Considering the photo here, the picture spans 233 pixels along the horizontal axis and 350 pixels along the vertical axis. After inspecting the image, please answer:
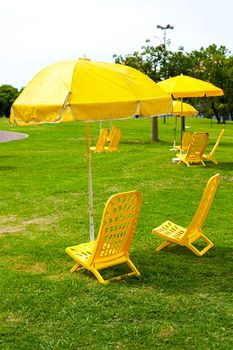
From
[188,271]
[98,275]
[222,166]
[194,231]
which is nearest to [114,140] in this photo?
[222,166]

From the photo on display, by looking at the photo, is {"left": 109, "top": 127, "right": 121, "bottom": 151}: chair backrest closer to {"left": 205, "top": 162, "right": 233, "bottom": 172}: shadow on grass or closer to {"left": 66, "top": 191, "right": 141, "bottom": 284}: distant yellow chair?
{"left": 205, "top": 162, "right": 233, "bottom": 172}: shadow on grass

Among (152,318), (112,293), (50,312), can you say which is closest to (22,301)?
(50,312)

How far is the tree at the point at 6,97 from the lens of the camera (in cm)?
7531

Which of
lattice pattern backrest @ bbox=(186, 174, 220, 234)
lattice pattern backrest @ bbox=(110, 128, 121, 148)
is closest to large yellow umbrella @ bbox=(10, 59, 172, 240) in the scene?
lattice pattern backrest @ bbox=(186, 174, 220, 234)

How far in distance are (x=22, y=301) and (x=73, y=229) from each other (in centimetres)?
309

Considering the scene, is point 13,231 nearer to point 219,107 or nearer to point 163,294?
point 163,294

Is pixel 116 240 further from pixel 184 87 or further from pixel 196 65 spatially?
pixel 196 65

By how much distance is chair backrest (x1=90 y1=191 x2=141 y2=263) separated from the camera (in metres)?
5.74

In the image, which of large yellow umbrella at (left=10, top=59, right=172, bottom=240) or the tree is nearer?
large yellow umbrella at (left=10, top=59, right=172, bottom=240)

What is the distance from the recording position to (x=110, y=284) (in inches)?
232

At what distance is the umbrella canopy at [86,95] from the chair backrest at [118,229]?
1028 millimetres

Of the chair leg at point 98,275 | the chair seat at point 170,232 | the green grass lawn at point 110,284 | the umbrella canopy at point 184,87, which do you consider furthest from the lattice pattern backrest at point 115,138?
the chair leg at point 98,275

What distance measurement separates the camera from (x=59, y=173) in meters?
15.0

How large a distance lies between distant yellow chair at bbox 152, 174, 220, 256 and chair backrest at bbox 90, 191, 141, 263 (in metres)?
1.01
